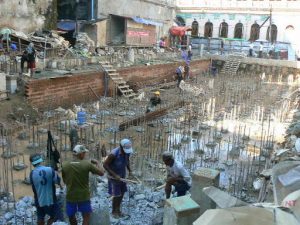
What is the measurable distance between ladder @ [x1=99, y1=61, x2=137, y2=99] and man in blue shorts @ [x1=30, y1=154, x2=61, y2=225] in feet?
36.6

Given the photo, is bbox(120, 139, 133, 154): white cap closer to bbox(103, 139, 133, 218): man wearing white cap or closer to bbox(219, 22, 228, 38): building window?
bbox(103, 139, 133, 218): man wearing white cap

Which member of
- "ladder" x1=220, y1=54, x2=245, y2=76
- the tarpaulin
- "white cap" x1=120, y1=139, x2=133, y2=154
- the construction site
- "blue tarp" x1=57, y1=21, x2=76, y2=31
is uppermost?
the tarpaulin

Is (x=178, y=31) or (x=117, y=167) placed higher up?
(x=178, y=31)

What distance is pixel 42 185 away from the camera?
489 centimetres

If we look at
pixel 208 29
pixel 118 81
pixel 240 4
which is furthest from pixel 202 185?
pixel 208 29

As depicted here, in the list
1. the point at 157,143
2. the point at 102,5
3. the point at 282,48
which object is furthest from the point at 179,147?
the point at 282,48

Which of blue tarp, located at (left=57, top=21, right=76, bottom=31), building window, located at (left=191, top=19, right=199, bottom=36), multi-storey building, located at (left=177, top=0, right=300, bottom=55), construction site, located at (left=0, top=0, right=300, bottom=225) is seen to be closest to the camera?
construction site, located at (left=0, top=0, right=300, bottom=225)

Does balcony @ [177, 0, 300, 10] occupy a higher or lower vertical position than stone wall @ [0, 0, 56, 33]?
higher

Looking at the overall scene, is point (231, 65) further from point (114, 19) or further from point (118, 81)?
point (118, 81)

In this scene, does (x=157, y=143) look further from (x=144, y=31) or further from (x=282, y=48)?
(x=282, y=48)

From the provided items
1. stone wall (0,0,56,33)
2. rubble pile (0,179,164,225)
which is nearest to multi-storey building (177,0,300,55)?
stone wall (0,0,56,33)

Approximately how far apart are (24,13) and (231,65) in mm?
15402

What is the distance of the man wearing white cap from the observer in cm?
561

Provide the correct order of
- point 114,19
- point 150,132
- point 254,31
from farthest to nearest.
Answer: point 254,31, point 114,19, point 150,132
